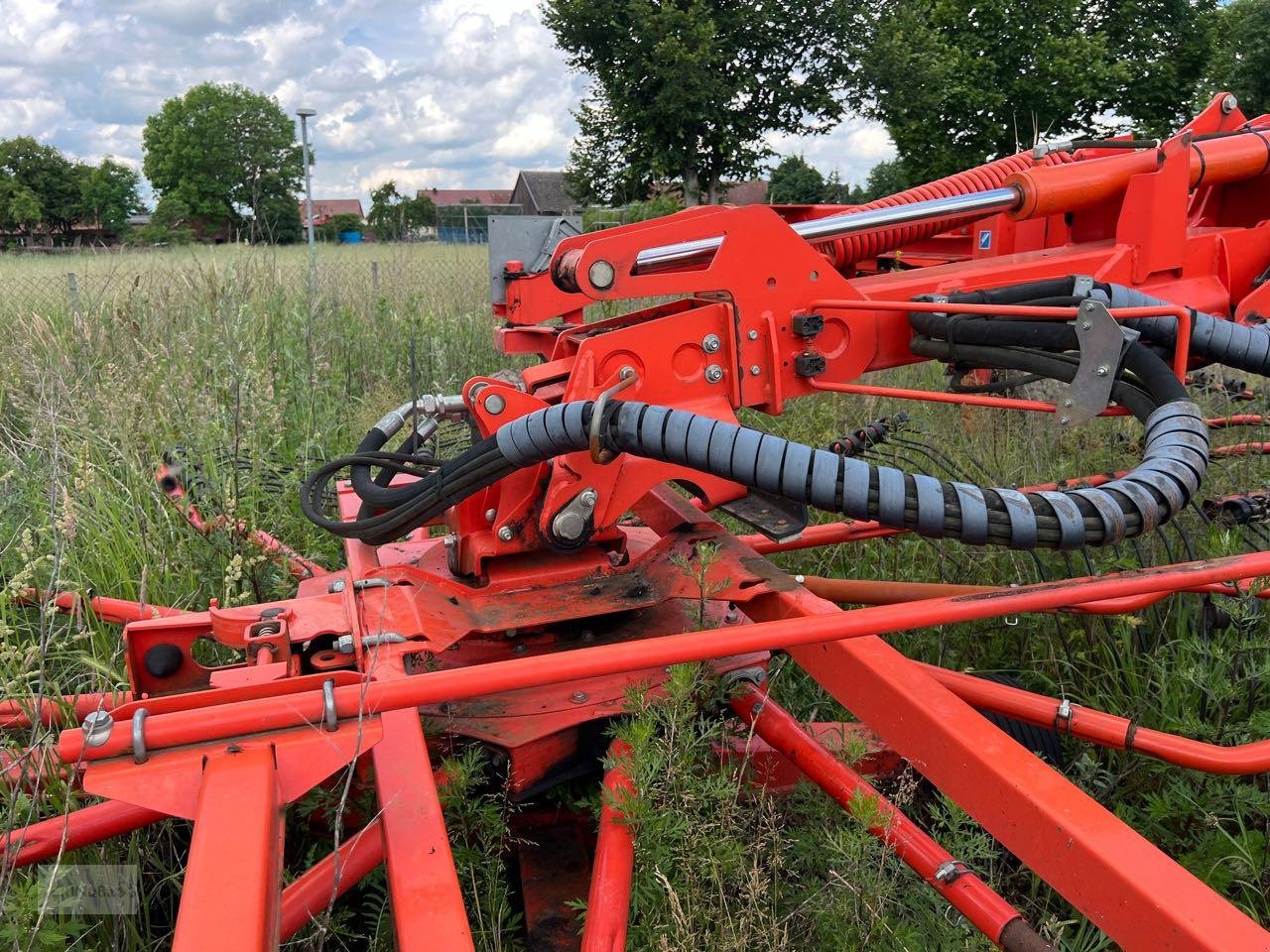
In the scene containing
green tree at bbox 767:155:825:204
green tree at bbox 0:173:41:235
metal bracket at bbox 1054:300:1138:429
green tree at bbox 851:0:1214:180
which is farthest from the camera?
green tree at bbox 0:173:41:235

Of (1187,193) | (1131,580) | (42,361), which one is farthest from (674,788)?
(42,361)

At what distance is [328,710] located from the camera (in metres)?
1.63

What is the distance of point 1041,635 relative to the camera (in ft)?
11.3

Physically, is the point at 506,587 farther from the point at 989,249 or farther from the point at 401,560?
the point at 989,249

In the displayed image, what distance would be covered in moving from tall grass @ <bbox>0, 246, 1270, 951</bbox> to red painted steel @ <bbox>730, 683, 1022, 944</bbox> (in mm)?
82

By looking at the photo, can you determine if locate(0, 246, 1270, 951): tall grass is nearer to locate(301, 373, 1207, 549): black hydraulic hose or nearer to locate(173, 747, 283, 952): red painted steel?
locate(173, 747, 283, 952): red painted steel

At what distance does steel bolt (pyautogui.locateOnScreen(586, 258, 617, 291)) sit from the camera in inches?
92.9

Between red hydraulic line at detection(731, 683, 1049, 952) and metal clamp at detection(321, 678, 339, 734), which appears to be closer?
metal clamp at detection(321, 678, 339, 734)

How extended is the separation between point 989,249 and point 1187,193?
715mm

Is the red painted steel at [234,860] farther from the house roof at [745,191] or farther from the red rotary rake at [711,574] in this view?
the house roof at [745,191]

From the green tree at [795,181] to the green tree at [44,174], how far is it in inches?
1464

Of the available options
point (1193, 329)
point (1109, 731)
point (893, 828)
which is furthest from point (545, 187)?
point (893, 828)

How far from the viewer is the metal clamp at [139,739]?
1.55 meters

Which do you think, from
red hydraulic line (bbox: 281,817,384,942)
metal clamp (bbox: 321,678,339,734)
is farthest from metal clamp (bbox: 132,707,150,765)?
red hydraulic line (bbox: 281,817,384,942)
